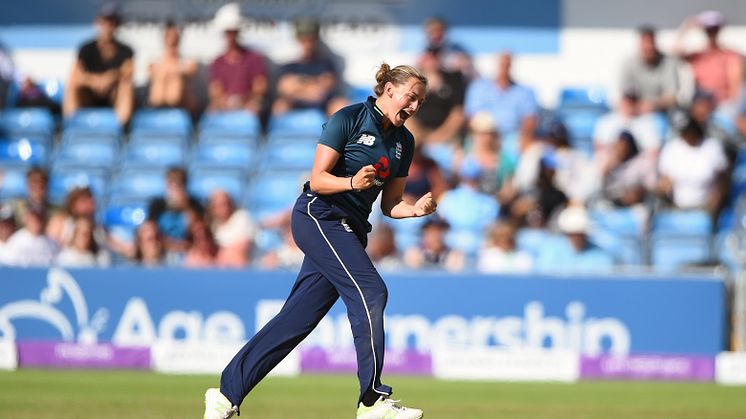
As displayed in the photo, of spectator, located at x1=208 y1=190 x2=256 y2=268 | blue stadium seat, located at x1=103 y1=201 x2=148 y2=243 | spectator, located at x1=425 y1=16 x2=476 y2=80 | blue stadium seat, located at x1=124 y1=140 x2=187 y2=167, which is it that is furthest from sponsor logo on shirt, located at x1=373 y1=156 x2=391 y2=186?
blue stadium seat, located at x1=124 y1=140 x2=187 y2=167

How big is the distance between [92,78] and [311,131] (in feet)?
8.35

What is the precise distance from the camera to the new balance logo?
18.6ft

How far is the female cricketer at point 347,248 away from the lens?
5566 millimetres

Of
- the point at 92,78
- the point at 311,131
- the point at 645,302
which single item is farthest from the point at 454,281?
the point at 92,78

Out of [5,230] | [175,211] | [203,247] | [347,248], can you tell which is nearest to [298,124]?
[175,211]

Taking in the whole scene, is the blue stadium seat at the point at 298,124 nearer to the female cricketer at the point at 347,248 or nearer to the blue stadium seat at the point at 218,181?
the blue stadium seat at the point at 218,181

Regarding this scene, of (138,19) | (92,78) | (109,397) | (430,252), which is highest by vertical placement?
(138,19)

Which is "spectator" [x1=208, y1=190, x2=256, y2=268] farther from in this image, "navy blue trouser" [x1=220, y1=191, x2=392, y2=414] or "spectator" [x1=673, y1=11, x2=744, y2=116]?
"navy blue trouser" [x1=220, y1=191, x2=392, y2=414]

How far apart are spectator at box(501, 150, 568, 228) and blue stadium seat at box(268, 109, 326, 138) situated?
222 centimetres

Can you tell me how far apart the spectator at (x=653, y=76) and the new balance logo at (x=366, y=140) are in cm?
732

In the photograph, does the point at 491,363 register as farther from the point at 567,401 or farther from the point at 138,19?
the point at 138,19

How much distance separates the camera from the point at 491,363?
1006 cm

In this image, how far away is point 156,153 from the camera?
12812 millimetres

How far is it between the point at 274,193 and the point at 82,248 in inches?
80.1
